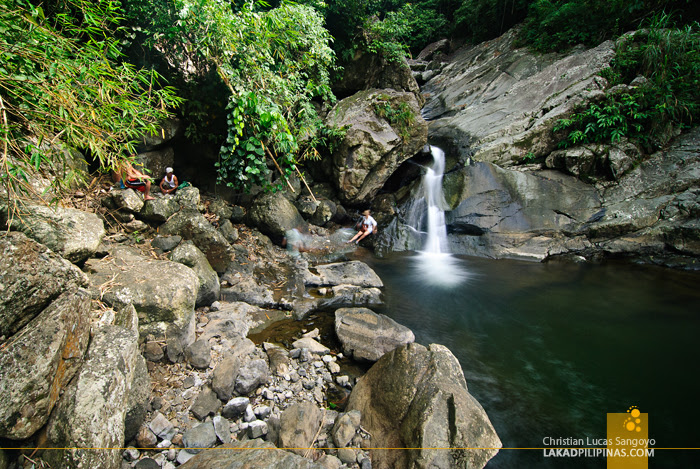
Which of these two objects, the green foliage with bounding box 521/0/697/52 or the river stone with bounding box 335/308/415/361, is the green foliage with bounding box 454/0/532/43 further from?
the river stone with bounding box 335/308/415/361

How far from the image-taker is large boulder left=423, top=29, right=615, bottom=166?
9.91 metres

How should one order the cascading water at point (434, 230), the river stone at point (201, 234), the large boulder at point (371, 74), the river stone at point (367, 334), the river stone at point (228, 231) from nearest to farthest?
the river stone at point (367, 334)
the river stone at point (201, 234)
the river stone at point (228, 231)
the cascading water at point (434, 230)
the large boulder at point (371, 74)

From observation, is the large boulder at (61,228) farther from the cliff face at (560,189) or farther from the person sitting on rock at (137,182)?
the cliff face at (560,189)

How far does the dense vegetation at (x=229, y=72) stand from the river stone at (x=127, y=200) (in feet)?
1.60

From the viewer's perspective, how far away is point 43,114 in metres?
2.24

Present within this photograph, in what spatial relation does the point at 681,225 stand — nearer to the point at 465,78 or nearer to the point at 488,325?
the point at 488,325

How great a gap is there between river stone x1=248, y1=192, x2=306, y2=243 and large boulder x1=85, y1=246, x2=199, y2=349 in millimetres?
3401

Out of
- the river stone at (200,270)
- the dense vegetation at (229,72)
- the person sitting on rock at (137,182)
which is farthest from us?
the person sitting on rock at (137,182)

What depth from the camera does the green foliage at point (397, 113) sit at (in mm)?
9539

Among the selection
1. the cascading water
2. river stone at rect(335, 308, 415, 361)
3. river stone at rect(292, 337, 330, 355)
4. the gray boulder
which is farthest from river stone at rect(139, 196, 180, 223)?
the cascading water

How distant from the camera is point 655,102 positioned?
8.66 m

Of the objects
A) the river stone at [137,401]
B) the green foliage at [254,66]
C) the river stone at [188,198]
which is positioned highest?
the green foliage at [254,66]

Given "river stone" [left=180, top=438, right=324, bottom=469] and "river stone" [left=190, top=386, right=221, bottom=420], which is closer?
"river stone" [left=180, top=438, right=324, bottom=469]

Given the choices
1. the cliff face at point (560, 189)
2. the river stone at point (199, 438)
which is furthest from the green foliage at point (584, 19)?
the river stone at point (199, 438)
